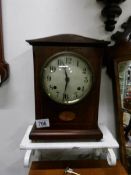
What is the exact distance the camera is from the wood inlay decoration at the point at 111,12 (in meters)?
0.84

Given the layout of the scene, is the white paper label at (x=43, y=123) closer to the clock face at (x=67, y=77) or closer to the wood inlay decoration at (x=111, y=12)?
the clock face at (x=67, y=77)

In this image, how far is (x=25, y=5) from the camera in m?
0.88

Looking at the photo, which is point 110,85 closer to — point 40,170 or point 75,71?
point 75,71

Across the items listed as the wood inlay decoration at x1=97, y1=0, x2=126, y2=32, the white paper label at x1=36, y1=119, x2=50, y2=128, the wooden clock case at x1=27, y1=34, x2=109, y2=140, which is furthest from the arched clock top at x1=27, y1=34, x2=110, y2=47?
the white paper label at x1=36, y1=119, x2=50, y2=128

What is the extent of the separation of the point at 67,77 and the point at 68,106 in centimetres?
11

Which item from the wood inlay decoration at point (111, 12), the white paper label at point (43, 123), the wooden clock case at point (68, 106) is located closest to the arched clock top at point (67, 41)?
the wooden clock case at point (68, 106)

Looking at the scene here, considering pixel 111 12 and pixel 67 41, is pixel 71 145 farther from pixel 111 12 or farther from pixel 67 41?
pixel 111 12

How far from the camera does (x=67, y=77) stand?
2.48 feet

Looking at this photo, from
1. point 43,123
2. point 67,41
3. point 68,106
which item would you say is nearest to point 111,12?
point 67,41

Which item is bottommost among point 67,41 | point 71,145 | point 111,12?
point 71,145

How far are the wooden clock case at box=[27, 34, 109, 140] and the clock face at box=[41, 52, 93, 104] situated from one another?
19 mm

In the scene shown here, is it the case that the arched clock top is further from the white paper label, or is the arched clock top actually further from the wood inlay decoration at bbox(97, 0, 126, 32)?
the white paper label

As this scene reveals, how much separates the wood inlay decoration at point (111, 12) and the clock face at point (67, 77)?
0.73 ft

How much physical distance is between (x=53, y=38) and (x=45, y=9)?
204mm
